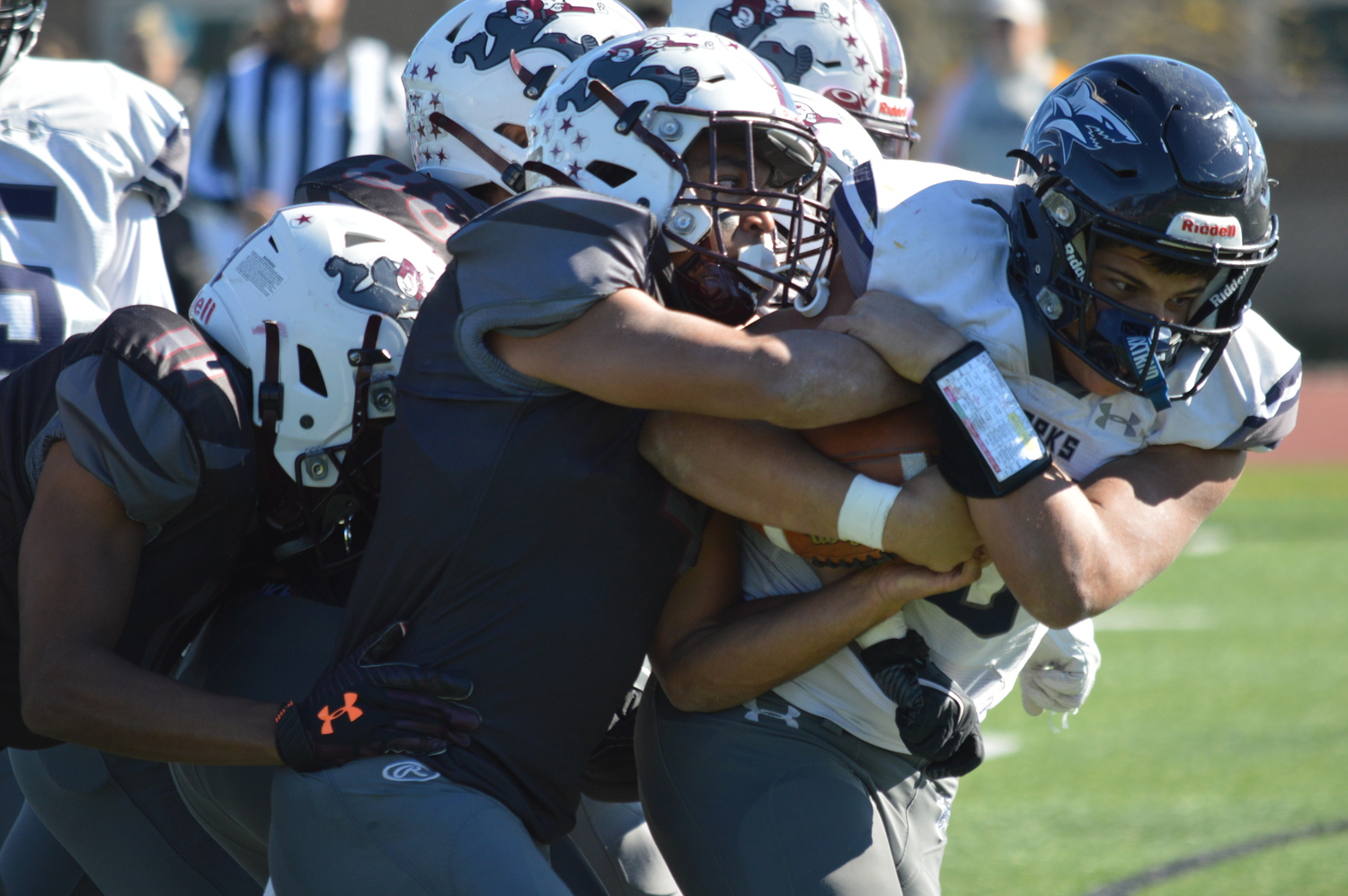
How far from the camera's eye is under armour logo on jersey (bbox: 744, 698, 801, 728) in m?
2.20

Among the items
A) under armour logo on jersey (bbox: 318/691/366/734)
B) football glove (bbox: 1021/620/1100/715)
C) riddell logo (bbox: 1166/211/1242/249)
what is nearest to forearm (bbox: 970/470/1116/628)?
riddell logo (bbox: 1166/211/1242/249)

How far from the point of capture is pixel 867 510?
1991 millimetres

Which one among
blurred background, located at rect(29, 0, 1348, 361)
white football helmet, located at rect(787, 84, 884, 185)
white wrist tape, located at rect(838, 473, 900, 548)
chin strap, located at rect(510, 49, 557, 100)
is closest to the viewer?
white wrist tape, located at rect(838, 473, 900, 548)

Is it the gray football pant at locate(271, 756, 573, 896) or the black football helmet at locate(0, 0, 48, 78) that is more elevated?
the black football helmet at locate(0, 0, 48, 78)

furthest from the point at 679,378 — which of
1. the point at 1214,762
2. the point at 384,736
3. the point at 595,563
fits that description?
the point at 1214,762

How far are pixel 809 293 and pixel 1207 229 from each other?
547 mm

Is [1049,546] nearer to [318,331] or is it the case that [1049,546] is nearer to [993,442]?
[993,442]

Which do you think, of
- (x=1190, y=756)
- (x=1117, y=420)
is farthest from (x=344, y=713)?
(x=1190, y=756)

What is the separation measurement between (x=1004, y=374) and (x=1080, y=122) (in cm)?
38

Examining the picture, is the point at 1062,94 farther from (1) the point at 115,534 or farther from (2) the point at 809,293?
(1) the point at 115,534

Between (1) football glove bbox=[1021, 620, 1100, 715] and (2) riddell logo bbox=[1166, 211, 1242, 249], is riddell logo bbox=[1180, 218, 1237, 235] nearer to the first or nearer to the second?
(2) riddell logo bbox=[1166, 211, 1242, 249]

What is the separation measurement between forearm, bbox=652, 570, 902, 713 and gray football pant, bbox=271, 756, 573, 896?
0.37 m

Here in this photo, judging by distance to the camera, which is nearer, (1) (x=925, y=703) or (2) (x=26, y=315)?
(1) (x=925, y=703)

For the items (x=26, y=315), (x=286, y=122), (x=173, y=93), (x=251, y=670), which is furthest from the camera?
(x=173, y=93)
